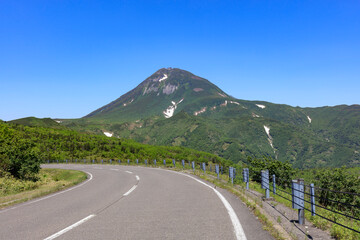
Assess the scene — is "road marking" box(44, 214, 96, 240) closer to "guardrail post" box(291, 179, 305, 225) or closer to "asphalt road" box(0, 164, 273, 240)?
"asphalt road" box(0, 164, 273, 240)

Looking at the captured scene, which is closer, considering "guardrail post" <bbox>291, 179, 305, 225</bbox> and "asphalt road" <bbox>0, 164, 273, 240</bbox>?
"asphalt road" <bbox>0, 164, 273, 240</bbox>

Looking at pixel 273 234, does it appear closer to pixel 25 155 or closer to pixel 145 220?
pixel 145 220

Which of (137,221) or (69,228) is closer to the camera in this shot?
(69,228)

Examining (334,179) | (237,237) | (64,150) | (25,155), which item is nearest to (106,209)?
(237,237)

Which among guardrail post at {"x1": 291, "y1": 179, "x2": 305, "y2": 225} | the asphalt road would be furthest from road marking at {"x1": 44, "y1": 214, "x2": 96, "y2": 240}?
guardrail post at {"x1": 291, "y1": 179, "x2": 305, "y2": 225}

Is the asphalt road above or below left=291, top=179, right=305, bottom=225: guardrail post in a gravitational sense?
below

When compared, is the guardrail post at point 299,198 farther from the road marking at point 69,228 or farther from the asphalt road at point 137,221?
the road marking at point 69,228

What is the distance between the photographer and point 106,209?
9.16m

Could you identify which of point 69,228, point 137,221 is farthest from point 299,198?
point 69,228

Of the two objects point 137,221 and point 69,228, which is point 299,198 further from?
point 69,228

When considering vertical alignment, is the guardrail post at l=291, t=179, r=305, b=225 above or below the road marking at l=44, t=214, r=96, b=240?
above

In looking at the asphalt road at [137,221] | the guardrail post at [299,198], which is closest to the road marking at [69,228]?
the asphalt road at [137,221]

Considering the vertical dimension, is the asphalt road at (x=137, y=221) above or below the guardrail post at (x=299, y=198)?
below

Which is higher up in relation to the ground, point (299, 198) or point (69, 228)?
point (299, 198)
